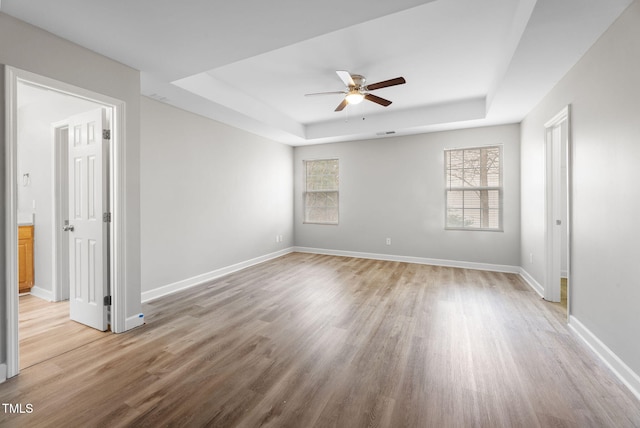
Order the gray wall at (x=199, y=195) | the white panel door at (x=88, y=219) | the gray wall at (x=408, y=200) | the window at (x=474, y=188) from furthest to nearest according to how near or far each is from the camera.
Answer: the window at (x=474, y=188) → the gray wall at (x=408, y=200) → the gray wall at (x=199, y=195) → the white panel door at (x=88, y=219)

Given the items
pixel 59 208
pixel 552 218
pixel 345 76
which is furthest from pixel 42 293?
pixel 552 218

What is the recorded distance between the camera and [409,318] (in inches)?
116

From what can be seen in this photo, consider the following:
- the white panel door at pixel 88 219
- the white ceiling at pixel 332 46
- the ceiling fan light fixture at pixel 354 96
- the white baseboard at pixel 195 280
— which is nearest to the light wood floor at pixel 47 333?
the white panel door at pixel 88 219

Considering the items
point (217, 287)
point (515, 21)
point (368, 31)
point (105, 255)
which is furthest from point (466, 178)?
point (105, 255)

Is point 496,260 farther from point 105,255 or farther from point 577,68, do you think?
point 105,255

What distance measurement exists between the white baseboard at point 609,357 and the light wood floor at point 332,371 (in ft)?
0.20

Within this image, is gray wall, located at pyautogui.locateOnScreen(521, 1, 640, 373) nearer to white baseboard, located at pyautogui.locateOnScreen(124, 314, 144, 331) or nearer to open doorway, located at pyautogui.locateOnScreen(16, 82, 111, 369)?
white baseboard, located at pyautogui.locateOnScreen(124, 314, 144, 331)

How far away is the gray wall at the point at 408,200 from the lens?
15.8 feet

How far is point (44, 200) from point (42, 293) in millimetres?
1219

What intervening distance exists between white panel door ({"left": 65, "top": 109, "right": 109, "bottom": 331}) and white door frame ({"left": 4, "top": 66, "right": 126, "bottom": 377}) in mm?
87

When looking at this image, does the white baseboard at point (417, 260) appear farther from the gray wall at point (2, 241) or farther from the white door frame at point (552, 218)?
the gray wall at point (2, 241)

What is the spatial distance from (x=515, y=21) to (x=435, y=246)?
3.82 metres

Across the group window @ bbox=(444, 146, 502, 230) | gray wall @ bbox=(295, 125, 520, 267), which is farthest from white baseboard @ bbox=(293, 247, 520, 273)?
window @ bbox=(444, 146, 502, 230)

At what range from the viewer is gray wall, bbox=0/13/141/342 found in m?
1.97
